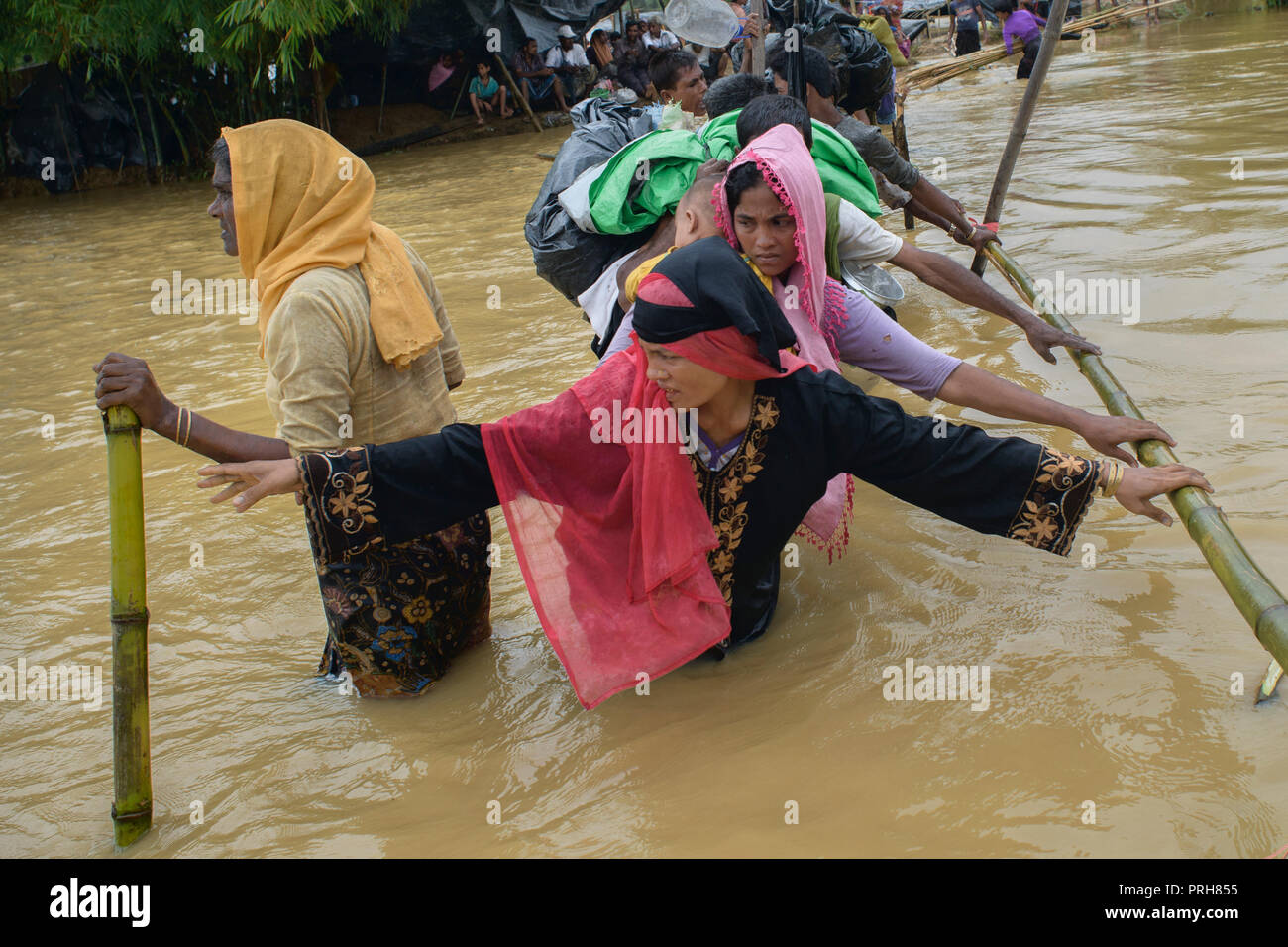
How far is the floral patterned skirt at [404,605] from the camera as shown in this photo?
278 centimetres

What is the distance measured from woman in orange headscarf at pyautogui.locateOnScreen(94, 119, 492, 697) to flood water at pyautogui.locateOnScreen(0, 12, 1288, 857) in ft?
0.84

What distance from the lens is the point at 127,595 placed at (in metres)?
2.38

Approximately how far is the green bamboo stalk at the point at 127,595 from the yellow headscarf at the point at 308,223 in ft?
1.59

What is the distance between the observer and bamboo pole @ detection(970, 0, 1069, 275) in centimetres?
537

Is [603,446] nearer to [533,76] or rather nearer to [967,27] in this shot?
[533,76]

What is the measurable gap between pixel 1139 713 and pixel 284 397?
218 cm

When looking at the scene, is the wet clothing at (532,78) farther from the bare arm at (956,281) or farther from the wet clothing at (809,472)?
the wet clothing at (809,472)

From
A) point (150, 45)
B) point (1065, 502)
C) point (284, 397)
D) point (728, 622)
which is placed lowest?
point (728, 622)

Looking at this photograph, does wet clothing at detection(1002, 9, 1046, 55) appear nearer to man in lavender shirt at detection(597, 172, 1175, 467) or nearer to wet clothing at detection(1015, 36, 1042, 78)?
wet clothing at detection(1015, 36, 1042, 78)

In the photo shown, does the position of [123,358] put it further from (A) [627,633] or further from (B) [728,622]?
(B) [728,622]

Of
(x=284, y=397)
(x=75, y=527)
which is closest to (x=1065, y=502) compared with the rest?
(x=284, y=397)

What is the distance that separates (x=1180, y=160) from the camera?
8.16 metres

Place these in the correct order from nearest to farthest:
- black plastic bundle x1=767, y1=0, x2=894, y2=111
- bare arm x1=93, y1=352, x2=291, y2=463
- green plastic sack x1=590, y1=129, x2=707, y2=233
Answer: bare arm x1=93, y1=352, x2=291, y2=463
green plastic sack x1=590, y1=129, x2=707, y2=233
black plastic bundle x1=767, y1=0, x2=894, y2=111

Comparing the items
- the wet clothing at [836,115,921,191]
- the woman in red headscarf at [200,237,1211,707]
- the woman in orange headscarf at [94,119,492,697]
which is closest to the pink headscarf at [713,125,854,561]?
the woman in red headscarf at [200,237,1211,707]
